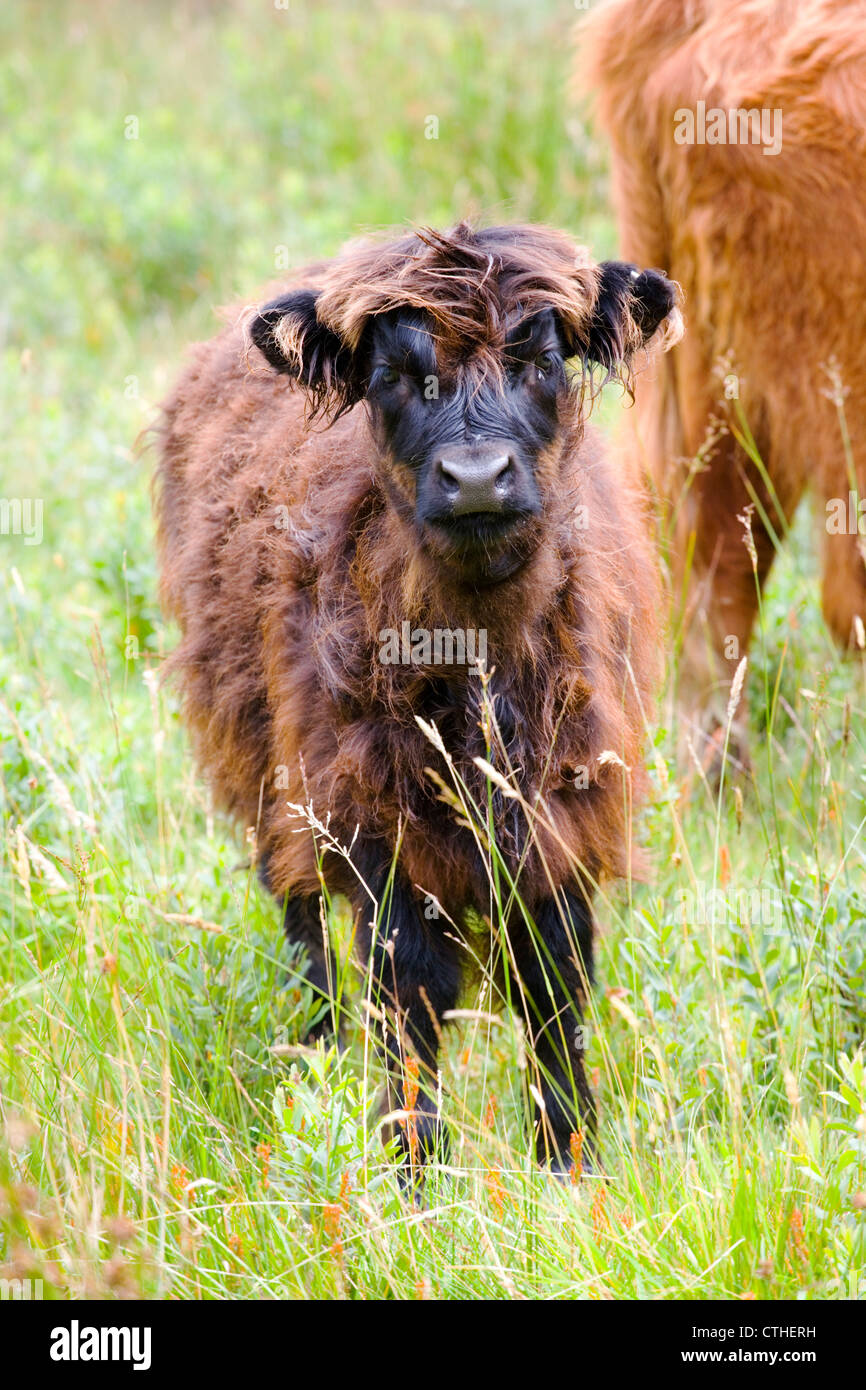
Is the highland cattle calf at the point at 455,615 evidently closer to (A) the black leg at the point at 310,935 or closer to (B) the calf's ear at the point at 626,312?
(B) the calf's ear at the point at 626,312

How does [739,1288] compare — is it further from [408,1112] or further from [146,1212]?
[146,1212]

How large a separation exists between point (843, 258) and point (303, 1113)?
299cm

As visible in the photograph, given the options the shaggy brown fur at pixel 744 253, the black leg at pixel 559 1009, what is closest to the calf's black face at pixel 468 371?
the black leg at pixel 559 1009

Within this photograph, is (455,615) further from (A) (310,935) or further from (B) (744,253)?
(B) (744,253)

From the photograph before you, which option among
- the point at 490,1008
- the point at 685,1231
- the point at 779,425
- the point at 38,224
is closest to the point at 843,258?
the point at 779,425

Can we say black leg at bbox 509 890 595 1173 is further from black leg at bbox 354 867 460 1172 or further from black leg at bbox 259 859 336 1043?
black leg at bbox 259 859 336 1043

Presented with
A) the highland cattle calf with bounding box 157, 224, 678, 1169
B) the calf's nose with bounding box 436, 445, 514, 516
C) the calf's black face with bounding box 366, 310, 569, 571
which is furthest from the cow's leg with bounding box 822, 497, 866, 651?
the calf's nose with bounding box 436, 445, 514, 516

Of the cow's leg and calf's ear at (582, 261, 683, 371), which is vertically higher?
calf's ear at (582, 261, 683, 371)

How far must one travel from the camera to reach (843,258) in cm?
425

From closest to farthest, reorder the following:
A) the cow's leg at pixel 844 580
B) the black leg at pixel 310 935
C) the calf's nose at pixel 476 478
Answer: the calf's nose at pixel 476 478
the black leg at pixel 310 935
the cow's leg at pixel 844 580

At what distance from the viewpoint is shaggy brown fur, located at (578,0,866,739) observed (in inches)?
166

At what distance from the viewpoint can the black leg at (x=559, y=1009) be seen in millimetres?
3234

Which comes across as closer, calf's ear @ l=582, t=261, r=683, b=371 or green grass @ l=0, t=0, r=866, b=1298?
green grass @ l=0, t=0, r=866, b=1298

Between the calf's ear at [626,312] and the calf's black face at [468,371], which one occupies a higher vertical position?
the calf's ear at [626,312]
